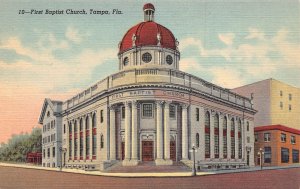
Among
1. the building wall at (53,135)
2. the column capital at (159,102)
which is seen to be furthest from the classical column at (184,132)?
the building wall at (53,135)

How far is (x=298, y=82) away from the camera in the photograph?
53.8 feet

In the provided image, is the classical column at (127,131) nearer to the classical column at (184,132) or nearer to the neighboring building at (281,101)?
the classical column at (184,132)

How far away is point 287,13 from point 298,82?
2.87m

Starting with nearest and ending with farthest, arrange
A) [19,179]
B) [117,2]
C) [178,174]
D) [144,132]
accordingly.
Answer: [117,2] < [19,179] < [178,174] < [144,132]

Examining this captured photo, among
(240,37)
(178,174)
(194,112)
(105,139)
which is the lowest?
(178,174)

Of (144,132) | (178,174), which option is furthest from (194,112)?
(178,174)

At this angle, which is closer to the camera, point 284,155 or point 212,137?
point 212,137

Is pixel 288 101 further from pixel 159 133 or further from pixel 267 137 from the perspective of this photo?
pixel 267 137

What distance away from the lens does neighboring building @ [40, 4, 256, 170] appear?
2180cm

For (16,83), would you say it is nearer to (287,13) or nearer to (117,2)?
(117,2)

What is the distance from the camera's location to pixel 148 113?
2234 cm

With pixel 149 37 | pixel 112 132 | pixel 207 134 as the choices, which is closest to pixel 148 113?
pixel 112 132

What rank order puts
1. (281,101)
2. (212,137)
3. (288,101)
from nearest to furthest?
(288,101)
(281,101)
(212,137)

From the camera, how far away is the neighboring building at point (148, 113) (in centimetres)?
2180
